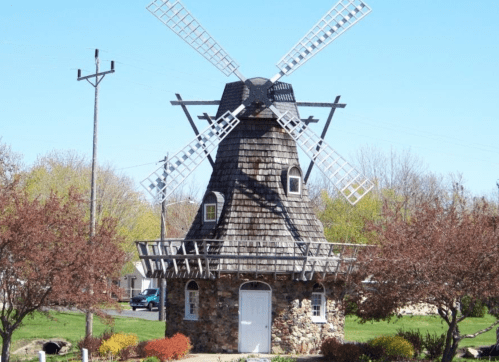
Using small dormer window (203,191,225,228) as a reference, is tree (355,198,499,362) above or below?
below

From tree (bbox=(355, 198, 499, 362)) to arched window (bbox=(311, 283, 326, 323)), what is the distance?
543 cm

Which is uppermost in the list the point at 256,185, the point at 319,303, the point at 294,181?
the point at 294,181

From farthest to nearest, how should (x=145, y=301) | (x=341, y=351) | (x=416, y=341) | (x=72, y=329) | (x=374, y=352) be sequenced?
(x=145, y=301) < (x=72, y=329) < (x=416, y=341) < (x=374, y=352) < (x=341, y=351)

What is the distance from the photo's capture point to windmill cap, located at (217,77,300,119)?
3045 cm

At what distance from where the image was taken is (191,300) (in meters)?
29.9

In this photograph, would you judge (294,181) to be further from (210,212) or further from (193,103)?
(193,103)

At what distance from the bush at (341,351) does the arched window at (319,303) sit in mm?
2467

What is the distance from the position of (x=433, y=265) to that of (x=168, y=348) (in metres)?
8.87

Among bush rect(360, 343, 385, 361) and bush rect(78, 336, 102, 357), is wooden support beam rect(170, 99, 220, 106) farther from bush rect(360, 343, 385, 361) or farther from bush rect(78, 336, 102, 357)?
bush rect(360, 343, 385, 361)

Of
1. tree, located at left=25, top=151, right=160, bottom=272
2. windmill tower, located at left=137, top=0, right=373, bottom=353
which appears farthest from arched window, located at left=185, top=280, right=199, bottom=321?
tree, located at left=25, top=151, right=160, bottom=272

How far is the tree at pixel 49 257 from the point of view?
23.3 metres

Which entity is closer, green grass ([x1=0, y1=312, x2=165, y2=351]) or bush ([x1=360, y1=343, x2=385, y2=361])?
bush ([x1=360, y1=343, x2=385, y2=361])

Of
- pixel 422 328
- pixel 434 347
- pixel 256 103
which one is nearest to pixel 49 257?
pixel 256 103

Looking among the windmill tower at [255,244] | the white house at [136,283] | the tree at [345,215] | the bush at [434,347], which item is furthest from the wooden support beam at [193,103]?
the white house at [136,283]
